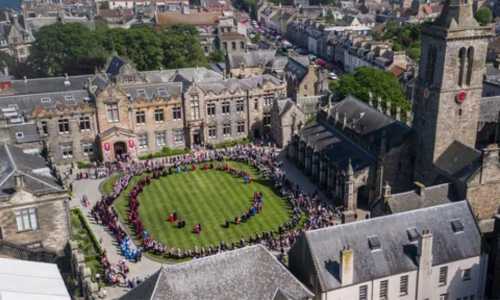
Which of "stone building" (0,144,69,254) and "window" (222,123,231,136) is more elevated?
"stone building" (0,144,69,254)

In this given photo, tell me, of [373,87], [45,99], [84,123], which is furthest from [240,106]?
[45,99]

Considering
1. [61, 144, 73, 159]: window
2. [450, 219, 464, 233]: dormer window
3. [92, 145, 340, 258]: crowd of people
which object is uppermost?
[450, 219, 464, 233]: dormer window

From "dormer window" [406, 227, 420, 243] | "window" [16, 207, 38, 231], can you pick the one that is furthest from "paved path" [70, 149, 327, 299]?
"dormer window" [406, 227, 420, 243]

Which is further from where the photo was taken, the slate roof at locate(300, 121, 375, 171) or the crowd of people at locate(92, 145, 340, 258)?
the slate roof at locate(300, 121, 375, 171)

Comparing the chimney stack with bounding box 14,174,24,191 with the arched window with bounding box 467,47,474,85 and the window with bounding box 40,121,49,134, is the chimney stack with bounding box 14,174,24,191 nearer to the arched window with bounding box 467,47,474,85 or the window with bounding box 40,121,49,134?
the window with bounding box 40,121,49,134

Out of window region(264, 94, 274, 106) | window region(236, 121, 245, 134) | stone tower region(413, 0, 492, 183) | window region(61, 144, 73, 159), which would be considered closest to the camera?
stone tower region(413, 0, 492, 183)

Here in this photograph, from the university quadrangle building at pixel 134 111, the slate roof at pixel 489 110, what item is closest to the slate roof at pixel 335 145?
the university quadrangle building at pixel 134 111

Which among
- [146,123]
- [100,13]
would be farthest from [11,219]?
[100,13]

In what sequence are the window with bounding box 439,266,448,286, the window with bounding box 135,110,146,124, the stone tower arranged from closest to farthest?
the window with bounding box 439,266,448,286 → the stone tower → the window with bounding box 135,110,146,124
